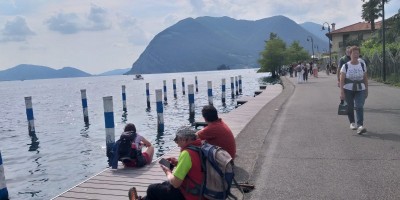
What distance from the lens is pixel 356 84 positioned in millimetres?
9453

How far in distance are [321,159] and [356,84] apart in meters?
3.01

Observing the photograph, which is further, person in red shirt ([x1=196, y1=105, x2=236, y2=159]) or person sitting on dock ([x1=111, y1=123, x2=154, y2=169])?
person sitting on dock ([x1=111, y1=123, x2=154, y2=169])

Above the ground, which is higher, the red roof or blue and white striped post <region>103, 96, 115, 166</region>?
the red roof

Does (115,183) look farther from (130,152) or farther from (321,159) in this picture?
(321,159)

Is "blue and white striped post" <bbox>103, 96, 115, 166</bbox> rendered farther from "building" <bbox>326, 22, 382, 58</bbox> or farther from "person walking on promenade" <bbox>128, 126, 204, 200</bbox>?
"building" <bbox>326, 22, 382, 58</bbox>

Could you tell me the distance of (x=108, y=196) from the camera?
6.09 metres

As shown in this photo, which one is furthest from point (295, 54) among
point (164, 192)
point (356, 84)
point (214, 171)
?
point (214, 171)

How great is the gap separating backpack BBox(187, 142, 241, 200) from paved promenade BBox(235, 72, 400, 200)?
4.00 feet

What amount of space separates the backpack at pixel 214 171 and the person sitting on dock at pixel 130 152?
157 inches

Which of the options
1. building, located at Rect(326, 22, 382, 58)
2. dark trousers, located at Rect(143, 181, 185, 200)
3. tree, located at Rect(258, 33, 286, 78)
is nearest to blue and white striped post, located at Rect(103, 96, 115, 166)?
dark trousers, located at Rect(143, 181, 185, 200)

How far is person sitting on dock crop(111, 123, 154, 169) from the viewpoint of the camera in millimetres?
8055

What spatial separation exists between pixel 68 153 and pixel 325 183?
12.7 meters

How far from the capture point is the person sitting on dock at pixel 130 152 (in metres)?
8.05

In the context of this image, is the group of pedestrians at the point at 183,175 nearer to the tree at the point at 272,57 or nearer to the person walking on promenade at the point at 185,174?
the person walking on promenade at the point at 185,174
